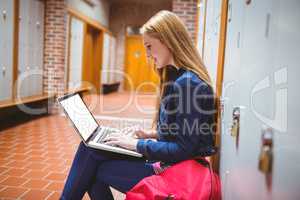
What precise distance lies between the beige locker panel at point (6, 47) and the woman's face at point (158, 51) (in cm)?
401

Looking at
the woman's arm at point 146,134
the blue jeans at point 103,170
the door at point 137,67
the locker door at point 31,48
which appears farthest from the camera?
the door at point 137,67

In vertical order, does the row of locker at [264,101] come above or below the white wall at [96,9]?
below

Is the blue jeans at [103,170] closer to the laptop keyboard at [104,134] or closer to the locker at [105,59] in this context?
the laptop keyboard at [104,134]

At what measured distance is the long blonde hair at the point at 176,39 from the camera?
135 cm

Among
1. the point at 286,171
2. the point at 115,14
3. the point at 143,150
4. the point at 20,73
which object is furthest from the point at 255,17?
the point at 115,14

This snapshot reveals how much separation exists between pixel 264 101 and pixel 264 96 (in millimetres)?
15

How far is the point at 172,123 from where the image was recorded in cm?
132

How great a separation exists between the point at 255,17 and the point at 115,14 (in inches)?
461

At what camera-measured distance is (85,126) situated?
1.62 meters

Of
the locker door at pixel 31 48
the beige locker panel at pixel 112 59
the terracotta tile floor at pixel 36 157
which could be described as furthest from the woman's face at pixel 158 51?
the beige locker panel at pixel 112 59

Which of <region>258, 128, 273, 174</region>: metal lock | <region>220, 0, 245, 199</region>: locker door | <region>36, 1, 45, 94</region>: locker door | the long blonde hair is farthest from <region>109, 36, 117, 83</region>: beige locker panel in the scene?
<region>258, 128, 273, 174</region>: metal lock

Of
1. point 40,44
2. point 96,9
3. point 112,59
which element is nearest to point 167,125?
point 40,44

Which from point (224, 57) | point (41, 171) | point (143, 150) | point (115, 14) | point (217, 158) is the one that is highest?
point (115, 14)

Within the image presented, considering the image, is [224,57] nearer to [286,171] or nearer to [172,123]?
[172,123]
